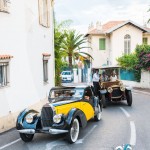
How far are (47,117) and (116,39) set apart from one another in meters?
27.7

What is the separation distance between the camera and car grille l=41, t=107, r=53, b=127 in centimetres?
900

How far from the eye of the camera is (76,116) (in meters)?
9.16

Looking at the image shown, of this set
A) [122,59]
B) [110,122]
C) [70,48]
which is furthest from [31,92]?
[70,48]

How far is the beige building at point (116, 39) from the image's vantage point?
116 feet

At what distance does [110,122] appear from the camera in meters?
11.9

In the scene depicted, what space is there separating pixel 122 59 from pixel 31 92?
19.1 metres

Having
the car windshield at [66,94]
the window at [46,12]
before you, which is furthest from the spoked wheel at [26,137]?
the window at [46,12]

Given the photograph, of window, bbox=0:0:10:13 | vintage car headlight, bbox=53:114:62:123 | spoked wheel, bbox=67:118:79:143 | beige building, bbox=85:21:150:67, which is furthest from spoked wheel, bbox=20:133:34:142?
beige building, bbox=85:21:150:67

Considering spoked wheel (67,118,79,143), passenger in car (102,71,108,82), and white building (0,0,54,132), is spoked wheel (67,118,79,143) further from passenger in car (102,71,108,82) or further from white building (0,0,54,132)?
passenger in car (102,71,108,82)

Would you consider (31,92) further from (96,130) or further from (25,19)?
(96,130)

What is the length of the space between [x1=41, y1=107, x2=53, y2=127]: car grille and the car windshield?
136 cm

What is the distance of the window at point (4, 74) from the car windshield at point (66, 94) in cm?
192

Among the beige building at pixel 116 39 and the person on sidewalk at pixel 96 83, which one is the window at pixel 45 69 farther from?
the beige building at pixel 116 39

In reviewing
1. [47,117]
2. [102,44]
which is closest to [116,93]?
[47,117]
